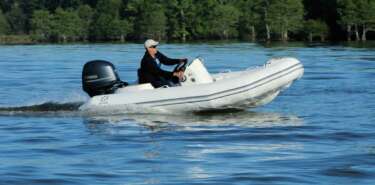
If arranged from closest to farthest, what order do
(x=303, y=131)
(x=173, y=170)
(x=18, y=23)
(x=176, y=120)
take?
(x=173, y=170) → (x=303, y=131) → (x=176, y=120) → (x=18, y=23)

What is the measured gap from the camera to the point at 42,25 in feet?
383

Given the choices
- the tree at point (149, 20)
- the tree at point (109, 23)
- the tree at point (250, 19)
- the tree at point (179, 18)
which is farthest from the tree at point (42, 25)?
the tree at point (250, 19)

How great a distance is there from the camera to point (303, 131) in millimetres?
12047

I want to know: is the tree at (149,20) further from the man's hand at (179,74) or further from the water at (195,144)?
the man's hand at (179,74)

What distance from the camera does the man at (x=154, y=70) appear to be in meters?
14.1

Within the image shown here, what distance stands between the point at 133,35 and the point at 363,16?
38.9 meters

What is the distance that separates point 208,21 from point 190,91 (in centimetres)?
8781

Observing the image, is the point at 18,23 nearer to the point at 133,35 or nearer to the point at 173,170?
the point at 133,35

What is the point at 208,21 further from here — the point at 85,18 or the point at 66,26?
the point at 85,18

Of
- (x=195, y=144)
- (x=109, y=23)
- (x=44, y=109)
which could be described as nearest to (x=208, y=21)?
(x=109, y=23)

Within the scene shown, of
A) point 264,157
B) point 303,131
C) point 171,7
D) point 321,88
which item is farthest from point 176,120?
point 171,7

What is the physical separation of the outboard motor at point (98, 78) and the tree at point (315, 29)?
6790 centimetres

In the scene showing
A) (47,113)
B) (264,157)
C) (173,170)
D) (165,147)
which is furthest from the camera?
(47,113)

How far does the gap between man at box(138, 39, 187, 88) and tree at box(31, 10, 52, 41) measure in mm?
100882
